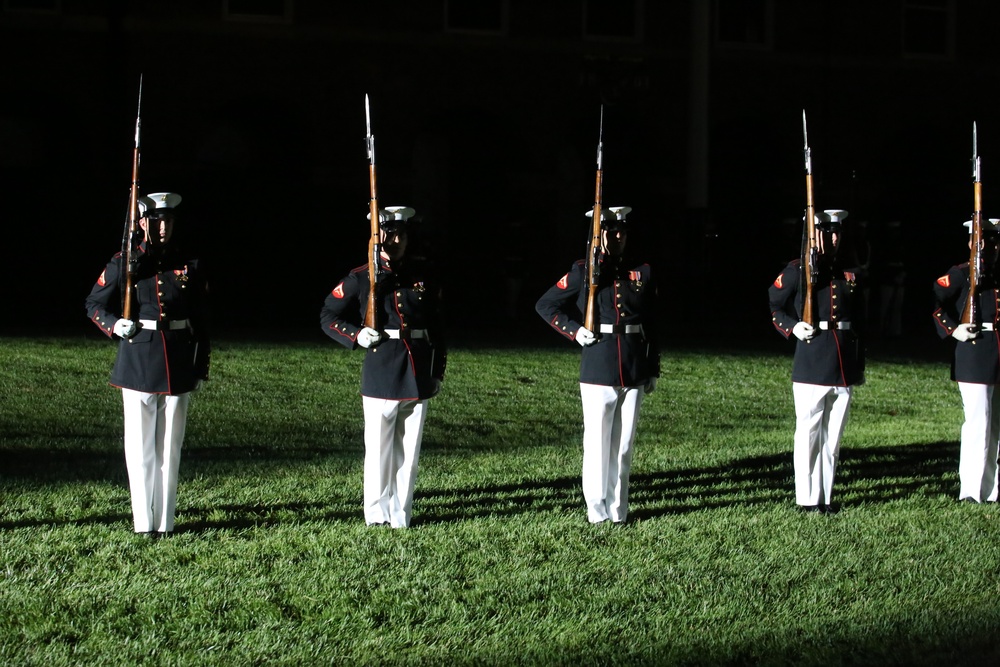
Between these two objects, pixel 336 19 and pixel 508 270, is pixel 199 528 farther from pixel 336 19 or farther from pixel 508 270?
pixel 336 19

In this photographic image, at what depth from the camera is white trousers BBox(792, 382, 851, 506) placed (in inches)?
348

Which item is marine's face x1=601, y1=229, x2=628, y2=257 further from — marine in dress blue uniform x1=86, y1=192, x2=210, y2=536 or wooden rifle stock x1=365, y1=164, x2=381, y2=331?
marine in dress blue uniform x1=86, y1=192, x2=210, y2=536

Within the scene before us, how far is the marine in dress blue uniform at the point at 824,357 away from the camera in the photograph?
344 inches

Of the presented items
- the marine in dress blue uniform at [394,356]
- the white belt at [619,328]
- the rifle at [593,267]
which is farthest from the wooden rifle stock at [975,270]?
the marine in dress blue uniform at [394,356]

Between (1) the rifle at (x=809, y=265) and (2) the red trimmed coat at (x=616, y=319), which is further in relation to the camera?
(1) the rifle at (x=809, y=265)

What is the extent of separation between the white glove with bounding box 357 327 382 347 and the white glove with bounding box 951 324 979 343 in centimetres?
363

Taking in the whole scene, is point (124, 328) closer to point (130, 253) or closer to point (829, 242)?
point (130, 253)

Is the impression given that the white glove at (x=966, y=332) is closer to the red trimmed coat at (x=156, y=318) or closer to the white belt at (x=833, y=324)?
the white belt at (x=833, y=324)

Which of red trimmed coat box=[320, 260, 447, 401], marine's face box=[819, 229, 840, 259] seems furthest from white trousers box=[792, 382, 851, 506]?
red trimmed coat box=[320, 260, 447, 401]

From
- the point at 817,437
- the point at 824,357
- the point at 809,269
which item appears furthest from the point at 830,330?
the point at 817,437

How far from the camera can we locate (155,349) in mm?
7754

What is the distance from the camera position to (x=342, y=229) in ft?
80.8

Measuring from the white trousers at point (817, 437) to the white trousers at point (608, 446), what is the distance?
3.56 feet

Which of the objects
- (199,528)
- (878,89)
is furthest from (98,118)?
(199,528)
